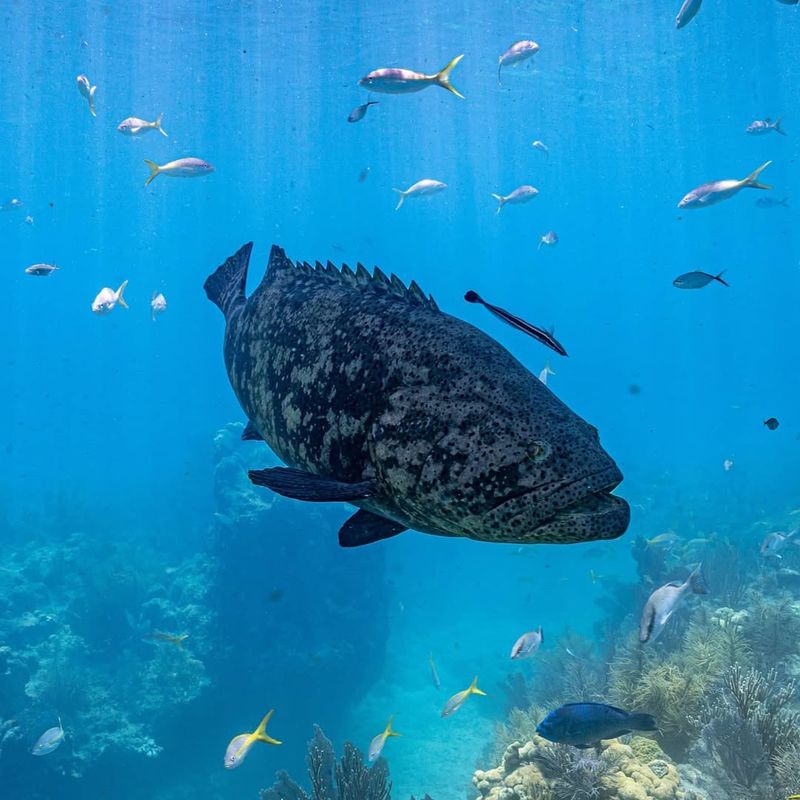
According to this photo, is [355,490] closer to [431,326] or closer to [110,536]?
[431,326]

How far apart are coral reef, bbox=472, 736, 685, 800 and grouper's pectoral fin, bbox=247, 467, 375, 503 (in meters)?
4.91

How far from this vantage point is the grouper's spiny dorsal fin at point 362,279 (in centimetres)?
235

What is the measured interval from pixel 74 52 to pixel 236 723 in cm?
3176

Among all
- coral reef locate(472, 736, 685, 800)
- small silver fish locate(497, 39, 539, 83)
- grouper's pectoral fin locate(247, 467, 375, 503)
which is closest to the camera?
grouper's pectoral fin locate(247, 467, 375, 503)

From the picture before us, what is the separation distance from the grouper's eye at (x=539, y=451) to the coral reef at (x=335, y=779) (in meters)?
5.71

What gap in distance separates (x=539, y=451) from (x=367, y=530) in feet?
2.72

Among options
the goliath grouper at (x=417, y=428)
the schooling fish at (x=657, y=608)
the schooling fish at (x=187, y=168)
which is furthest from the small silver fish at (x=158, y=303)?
the schooling fish at (x=657, y=608)

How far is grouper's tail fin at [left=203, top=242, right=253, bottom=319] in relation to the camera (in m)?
3.63

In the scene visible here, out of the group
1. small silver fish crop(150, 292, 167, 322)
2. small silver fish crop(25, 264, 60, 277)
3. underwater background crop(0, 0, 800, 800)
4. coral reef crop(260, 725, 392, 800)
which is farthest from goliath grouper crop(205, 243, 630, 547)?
small silver fish crop(150, 292, 167, 322)

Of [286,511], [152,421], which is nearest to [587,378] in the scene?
[152,421]

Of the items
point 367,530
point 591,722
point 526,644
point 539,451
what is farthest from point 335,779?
point 539,451

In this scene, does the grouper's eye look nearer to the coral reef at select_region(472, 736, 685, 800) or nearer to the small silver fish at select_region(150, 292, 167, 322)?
the coral reef at select_region(472, 736, 685, 800)

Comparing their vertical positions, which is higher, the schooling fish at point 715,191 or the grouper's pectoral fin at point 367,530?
the schooling fish at point 715,191

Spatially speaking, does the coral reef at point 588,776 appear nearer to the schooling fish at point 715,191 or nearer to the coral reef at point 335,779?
the coral reef at point 335,779
